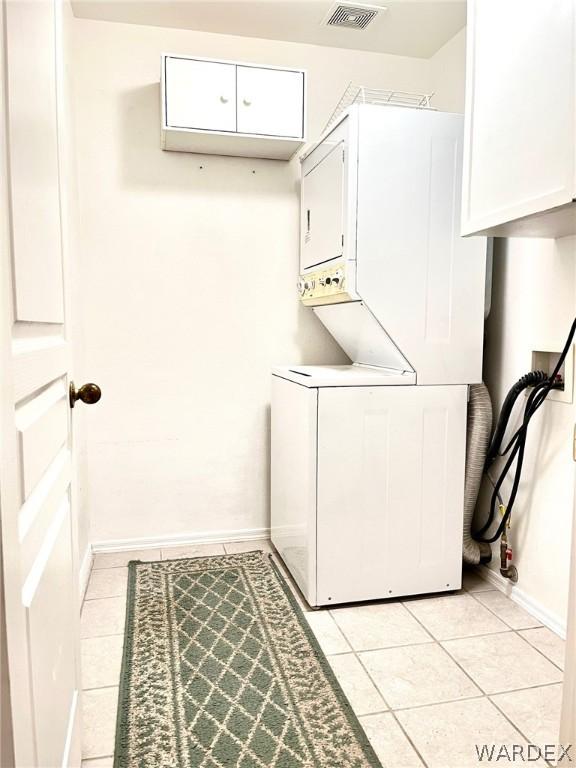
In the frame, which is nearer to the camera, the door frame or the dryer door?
the door frame

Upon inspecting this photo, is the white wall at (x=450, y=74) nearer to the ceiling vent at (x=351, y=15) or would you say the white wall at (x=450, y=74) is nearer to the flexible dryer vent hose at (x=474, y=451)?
the ceiling vent at (x=351, y=15)

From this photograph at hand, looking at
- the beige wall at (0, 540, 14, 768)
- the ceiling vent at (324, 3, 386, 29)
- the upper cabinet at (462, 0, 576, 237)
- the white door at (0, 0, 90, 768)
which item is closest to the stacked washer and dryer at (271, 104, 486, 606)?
A: the upper cabinet at (462, 0, 576, 237)

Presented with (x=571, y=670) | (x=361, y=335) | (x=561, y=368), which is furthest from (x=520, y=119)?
(x=571, y=670)

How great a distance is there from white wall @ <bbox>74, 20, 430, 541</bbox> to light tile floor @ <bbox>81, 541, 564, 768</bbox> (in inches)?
26.4

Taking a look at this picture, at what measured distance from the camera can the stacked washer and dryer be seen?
231 cm

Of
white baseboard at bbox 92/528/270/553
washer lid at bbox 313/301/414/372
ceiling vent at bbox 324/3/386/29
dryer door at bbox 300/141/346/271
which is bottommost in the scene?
white baseboard at bbox 92/528/270/553

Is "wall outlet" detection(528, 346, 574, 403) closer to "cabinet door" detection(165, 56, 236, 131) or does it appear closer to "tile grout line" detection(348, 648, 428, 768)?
"tile grout line" detection(348, 648, 428, 768)

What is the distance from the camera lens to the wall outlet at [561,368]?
82.2 inches

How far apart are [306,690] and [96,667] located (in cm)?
74

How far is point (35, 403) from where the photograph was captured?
3.26 feet

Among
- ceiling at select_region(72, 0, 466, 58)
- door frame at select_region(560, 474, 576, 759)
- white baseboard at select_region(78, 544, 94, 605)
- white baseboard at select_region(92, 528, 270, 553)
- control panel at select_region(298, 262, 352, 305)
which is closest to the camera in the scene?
door frame at select_region(560, 474, 576, 759)

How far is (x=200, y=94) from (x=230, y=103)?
14 centimetres

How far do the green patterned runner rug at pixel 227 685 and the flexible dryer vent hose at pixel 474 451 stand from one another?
85 centimetres

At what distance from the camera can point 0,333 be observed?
0.70 meters
